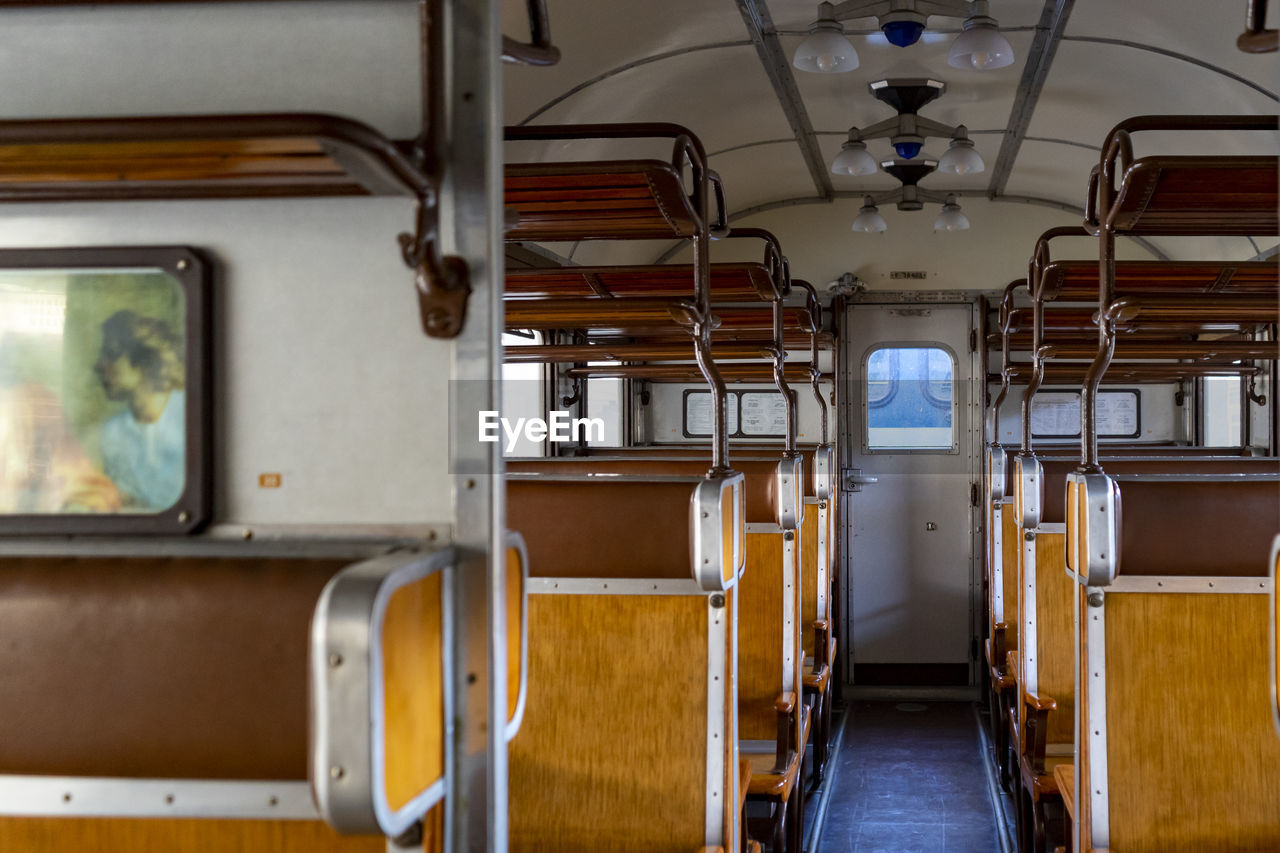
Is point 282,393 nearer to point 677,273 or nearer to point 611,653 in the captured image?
point 611,653

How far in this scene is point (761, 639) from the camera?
4.34 metres

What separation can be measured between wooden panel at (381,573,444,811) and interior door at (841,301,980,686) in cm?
666

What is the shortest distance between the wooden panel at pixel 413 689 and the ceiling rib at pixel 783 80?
355cm

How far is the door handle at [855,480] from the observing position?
795 centimetres

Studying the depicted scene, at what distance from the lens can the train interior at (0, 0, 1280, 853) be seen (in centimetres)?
147

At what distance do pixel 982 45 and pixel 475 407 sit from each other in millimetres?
3146

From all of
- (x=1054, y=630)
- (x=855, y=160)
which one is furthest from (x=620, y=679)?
(x=855, y=160)

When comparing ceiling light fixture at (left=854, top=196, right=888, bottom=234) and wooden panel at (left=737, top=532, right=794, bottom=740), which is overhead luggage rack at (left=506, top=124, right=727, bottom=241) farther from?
ceiling light fixture at (left=854, top=196, right=888, bottom=234)

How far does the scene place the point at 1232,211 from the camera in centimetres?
294

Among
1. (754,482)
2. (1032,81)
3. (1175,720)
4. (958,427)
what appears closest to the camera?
(1175,720)

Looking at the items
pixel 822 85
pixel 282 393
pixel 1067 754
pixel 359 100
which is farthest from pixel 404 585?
pixel 822 85

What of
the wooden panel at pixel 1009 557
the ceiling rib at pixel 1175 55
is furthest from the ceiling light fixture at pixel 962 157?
the wooden panel at pixel 1009 557

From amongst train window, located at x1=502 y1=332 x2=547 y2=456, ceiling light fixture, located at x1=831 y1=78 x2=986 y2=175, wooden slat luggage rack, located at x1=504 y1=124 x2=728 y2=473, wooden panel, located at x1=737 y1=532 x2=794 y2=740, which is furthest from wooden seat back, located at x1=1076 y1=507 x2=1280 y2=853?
train window, located at x1=502 y1=332 x2=547 y2=456

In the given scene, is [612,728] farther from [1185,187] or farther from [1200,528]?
[1185,187]
